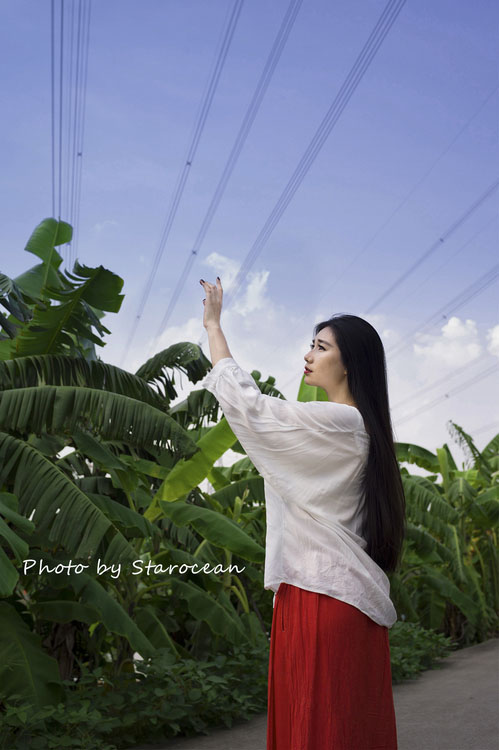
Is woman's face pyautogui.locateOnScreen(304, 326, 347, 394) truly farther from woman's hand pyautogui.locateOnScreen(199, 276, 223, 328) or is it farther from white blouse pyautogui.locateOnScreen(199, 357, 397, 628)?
woman's hand pyautogui.locateOnScreen(199, 276, 223, 328)

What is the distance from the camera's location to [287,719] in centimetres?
199

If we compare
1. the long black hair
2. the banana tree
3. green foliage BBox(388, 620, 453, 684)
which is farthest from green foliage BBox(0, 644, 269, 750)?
the banana tree

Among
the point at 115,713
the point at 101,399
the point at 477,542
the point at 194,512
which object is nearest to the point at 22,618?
the point at 115,713

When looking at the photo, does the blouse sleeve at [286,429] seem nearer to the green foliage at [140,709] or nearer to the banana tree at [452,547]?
the green foliage at [140,709]

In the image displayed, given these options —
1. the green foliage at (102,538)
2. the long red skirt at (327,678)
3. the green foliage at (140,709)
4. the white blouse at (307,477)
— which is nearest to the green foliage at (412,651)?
the green foliage at (102,538)

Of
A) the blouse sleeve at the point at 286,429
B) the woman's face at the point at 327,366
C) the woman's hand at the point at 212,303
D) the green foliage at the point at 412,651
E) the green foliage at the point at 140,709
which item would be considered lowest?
the green foliage at the point at 140,709

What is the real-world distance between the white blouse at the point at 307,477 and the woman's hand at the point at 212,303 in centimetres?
17

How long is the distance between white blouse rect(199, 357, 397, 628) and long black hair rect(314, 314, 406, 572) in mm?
34

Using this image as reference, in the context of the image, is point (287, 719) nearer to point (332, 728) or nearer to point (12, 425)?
point (332, 728)

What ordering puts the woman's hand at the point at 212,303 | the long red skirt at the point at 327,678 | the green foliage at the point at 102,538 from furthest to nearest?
the green foliage at the point at 102,538 < the woman's hand at the point at 212,303 < the long red skirt at the point at 327,678

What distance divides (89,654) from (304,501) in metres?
6.52

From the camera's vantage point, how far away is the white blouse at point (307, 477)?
1997mm

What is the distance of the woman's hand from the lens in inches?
86.7

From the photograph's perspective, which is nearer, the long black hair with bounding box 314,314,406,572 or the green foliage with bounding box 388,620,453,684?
the long black hair with bounding box 314,314,406,572
